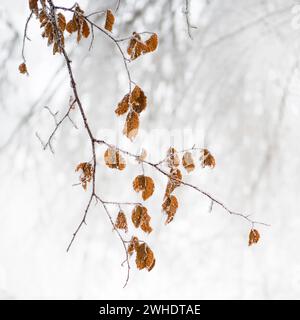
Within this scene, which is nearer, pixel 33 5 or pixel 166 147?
pixel 33 5

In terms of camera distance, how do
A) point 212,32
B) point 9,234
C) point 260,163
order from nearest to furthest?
point 212,32, point 260,163, point 9,234

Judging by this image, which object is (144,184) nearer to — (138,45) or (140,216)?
(140,216)

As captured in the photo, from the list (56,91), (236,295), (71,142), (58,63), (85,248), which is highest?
(58,63)

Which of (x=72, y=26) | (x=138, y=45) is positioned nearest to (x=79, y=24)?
(x=72, y=26)

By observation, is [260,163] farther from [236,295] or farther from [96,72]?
[96,72]

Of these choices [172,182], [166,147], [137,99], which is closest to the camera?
[137,99]

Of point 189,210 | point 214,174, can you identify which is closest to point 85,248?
point 189,210

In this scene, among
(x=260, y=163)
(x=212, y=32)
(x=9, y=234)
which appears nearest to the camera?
(x=212, y=32)

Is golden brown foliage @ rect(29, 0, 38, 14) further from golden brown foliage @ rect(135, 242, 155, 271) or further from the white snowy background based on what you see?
the white snowy background

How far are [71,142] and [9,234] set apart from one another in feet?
2.54

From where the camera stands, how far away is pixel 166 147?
2.46 meters

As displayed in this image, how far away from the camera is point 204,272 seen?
3.02m

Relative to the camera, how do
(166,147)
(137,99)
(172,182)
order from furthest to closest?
(166,147)
(172,182)
(137,99)

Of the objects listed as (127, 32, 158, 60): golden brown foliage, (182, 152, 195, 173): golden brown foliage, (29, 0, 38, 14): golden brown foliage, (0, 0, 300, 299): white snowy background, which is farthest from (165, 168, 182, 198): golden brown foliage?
(0, 0, 300, 299): white snowy background
